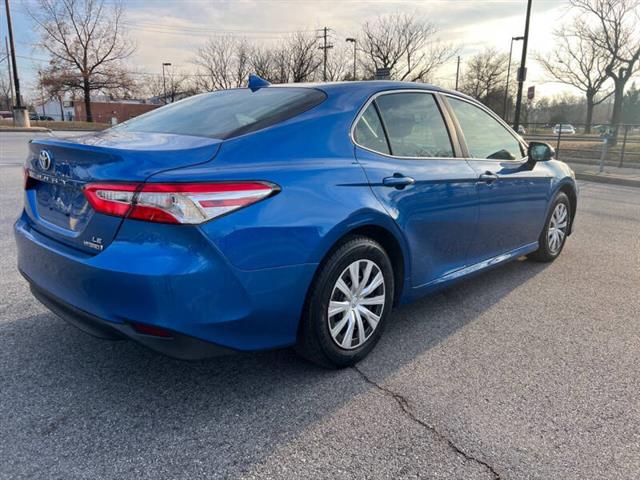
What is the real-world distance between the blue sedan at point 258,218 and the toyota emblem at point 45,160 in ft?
0.05

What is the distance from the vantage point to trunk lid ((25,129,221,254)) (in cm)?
227

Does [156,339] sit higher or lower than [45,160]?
lower

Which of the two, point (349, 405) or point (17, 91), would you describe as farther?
point (17, 91)

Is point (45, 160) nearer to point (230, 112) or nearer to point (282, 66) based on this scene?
point (230, 112)

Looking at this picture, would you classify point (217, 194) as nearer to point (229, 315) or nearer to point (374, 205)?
point (229, 315)

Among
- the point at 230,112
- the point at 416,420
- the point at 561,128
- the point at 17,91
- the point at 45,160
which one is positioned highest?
the point at 17,91

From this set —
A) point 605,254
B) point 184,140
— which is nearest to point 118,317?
point 184,140

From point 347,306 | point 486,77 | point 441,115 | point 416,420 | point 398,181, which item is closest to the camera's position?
point 416,420

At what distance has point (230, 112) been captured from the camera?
10.1 ft

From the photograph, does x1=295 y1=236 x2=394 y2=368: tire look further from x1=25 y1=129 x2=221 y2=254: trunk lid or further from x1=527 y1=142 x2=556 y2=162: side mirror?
x1=527 y1=142 x2=556 y2=162: side mirror

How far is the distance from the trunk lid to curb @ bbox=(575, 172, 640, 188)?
46.0ft

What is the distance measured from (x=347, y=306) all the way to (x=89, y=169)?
147cm

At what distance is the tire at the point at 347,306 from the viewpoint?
2682 millimetres

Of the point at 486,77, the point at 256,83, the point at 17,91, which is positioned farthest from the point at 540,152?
the point at 486,77
